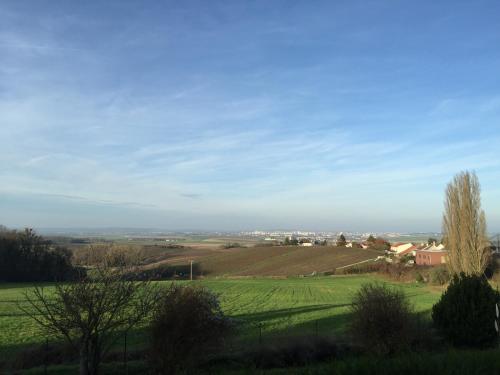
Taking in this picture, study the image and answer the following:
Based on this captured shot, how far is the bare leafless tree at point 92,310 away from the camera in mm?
10398

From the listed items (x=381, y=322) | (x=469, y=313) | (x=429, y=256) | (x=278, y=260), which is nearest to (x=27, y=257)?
(x=278, y=260)

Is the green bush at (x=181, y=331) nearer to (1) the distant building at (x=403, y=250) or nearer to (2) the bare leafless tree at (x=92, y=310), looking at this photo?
(2) the bare leafless tree at (x=92, y=310)

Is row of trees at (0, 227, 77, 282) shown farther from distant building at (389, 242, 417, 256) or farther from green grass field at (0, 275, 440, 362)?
Result: distant building at (389, 242, 417, 256)

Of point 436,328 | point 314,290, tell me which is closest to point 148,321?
point 436,328

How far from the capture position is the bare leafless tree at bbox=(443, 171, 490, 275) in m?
44.9

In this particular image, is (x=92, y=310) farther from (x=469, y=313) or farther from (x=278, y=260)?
(x=278, y=260)

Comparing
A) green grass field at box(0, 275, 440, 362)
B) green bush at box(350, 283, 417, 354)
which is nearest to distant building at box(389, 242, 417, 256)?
green grass field at box(0, 275, 440, 362)

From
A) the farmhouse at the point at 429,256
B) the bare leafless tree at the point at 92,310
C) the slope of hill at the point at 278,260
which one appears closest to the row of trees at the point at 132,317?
the bare leafless tree at the point at 92,310

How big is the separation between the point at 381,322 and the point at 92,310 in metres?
8.28

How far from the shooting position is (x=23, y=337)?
24.2 metres

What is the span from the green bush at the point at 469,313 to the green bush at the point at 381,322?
5.46ft

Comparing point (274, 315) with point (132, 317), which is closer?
point (132, 317)

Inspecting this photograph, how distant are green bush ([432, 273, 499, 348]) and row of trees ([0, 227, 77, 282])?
71579 millimetres

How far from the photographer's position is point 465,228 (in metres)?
45.1
